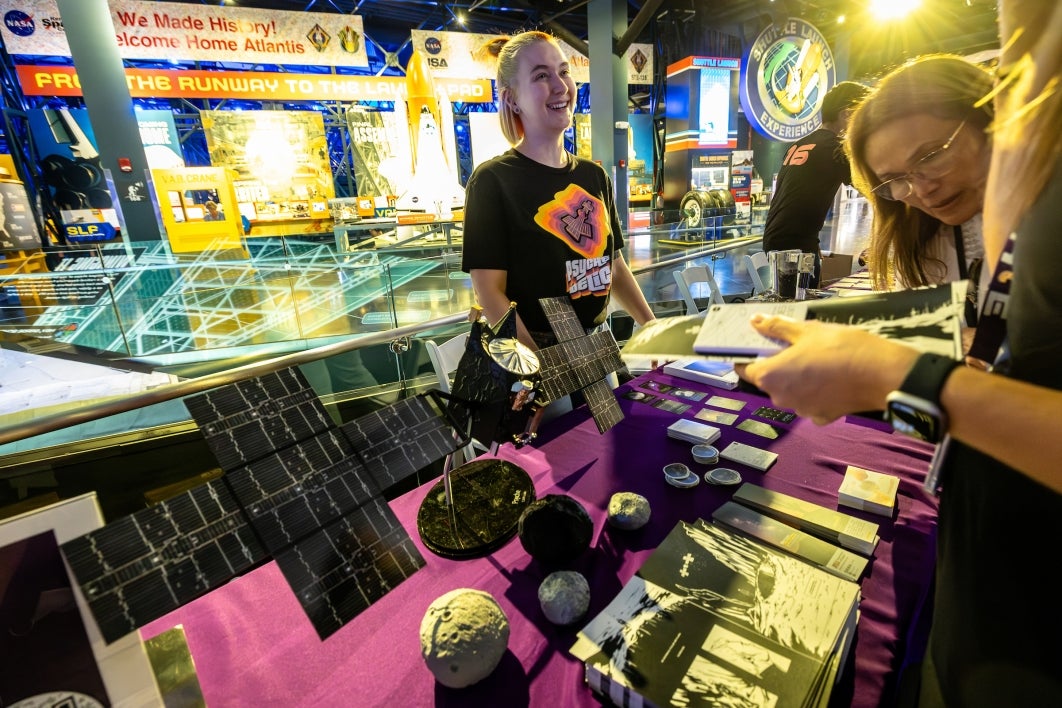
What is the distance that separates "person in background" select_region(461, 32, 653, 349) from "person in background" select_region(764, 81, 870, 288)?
176cm

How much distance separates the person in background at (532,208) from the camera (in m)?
1.46

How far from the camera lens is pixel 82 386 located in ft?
10.2

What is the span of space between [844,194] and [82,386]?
1860 cm

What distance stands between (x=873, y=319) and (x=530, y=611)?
0.68 meters

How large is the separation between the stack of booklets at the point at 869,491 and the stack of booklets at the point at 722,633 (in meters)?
0.28

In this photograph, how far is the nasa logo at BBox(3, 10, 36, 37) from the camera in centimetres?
619

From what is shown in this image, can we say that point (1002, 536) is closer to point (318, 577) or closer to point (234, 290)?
point (318, 577)

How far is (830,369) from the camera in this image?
1.67 feet

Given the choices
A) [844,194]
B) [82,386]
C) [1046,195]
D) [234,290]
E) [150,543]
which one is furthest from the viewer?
[844,194]

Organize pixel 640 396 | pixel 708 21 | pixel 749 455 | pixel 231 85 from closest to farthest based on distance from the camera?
pixel 749 455
pixel 640 396
pixel 231 85
pixel 708 21

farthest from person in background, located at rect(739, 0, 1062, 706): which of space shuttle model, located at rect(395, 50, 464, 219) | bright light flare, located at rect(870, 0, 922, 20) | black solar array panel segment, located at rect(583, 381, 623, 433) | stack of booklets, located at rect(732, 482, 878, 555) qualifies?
bright light flare, located at rect(870, 0, 922, 20)

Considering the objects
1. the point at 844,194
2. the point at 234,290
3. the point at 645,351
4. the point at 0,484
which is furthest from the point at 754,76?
the point at 844,194

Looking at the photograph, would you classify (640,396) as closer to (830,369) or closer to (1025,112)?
(830,369)

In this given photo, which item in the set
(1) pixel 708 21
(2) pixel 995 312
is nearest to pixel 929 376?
(2) pixel 995 312
